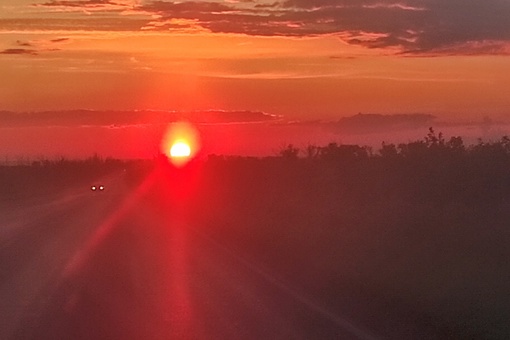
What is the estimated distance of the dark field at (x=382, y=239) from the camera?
582 inches

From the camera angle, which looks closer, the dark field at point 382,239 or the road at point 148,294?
the road at point 148,294

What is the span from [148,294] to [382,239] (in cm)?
1068

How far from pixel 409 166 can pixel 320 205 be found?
11.0 meters

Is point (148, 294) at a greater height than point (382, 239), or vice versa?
point (382, 239)

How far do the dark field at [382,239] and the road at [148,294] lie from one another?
14cm

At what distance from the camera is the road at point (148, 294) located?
522 inches

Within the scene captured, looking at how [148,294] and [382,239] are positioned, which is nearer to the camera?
[148,294]

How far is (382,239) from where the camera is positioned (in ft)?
88.0

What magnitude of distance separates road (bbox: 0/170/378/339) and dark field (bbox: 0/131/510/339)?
14cm

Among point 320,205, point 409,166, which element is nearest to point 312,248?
point 320,205

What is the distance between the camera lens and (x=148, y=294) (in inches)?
680

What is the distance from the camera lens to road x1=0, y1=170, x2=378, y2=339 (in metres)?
13.2

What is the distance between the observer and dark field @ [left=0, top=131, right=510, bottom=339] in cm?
1477

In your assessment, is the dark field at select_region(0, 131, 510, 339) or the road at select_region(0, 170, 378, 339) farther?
the dark field at select_region(0, 131, 510, 339)
